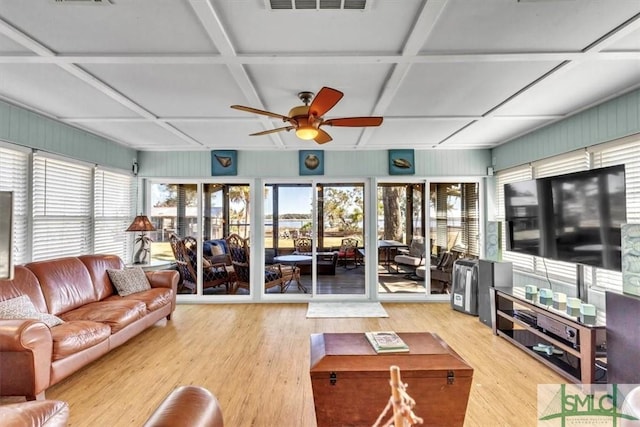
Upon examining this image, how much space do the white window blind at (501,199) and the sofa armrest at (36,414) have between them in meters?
4.51

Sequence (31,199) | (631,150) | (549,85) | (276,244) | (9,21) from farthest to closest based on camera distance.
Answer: (276,244) < (31,199) < (631,150) < (549,85) < (9,21)

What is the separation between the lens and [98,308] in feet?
11.0

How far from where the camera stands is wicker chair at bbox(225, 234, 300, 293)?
5.45 m

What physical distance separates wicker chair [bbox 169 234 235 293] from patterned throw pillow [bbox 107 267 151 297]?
1.09m

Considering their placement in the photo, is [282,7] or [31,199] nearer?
[282,7]

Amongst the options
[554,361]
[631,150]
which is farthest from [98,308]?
[631,150]

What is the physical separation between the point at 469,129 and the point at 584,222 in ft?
6.03

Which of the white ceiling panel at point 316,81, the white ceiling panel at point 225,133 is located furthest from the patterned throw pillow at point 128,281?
the white ceiling panel at point 316,81

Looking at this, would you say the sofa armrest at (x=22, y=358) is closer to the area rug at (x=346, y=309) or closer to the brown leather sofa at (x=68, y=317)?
the brown leather sofa at (x=68, y=317)

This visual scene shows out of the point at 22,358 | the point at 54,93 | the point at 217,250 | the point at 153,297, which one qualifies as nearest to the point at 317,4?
the point at 54,93

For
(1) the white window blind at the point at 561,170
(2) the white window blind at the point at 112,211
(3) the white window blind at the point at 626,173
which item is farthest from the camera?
(2) the white window blind at the point at 112,211

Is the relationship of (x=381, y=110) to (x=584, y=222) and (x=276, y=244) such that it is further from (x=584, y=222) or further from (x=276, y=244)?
(x=276, y=244)

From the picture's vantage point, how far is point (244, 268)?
5.45 meters

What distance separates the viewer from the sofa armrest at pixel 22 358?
7.44 feet
